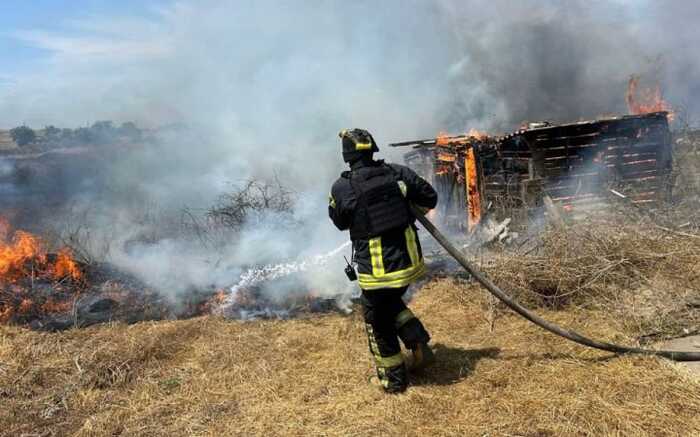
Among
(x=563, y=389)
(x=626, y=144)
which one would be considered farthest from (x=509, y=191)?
(x=563, y=389)

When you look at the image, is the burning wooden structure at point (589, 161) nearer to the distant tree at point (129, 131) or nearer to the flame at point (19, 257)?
the flame at point (19, 257)

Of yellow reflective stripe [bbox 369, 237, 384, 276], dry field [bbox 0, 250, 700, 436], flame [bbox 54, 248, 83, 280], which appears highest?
yellow reflective stripe [bbox 369, 237, 384, 276]

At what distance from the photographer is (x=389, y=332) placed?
3963 mm

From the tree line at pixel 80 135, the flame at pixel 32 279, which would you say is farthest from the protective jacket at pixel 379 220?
the tree line at pixel 80 135

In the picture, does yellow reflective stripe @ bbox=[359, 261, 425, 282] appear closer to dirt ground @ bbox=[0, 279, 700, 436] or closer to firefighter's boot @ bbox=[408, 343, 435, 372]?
firefighter's boot @ bbox=[408, 343, 435, 372]

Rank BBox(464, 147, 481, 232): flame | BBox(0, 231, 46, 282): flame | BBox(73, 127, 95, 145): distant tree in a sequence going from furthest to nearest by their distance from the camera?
BBox(73, 127, 95, 145): distant tree → BBox(464, 147, 481, 232): flame → BBox(0, 231, 46, 282): flame

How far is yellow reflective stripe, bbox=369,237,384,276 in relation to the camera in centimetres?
376

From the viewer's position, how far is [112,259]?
9.00 m

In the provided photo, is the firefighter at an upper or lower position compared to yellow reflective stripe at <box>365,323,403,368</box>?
upper

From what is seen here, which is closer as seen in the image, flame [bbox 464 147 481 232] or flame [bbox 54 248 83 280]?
flame [bbox 54 248 83 280]

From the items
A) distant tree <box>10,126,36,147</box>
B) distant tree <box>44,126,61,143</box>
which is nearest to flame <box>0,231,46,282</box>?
distant tree <box>44,126,61,143</box>

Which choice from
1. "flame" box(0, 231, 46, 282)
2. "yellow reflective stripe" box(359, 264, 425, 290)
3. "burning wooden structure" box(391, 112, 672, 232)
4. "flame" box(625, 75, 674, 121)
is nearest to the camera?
"yellow reflective stripe" box(359, 264, 425, 290)

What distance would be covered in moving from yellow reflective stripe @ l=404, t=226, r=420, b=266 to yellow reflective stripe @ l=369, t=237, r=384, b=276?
0.79ft

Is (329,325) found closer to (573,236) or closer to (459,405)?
(459,405)
